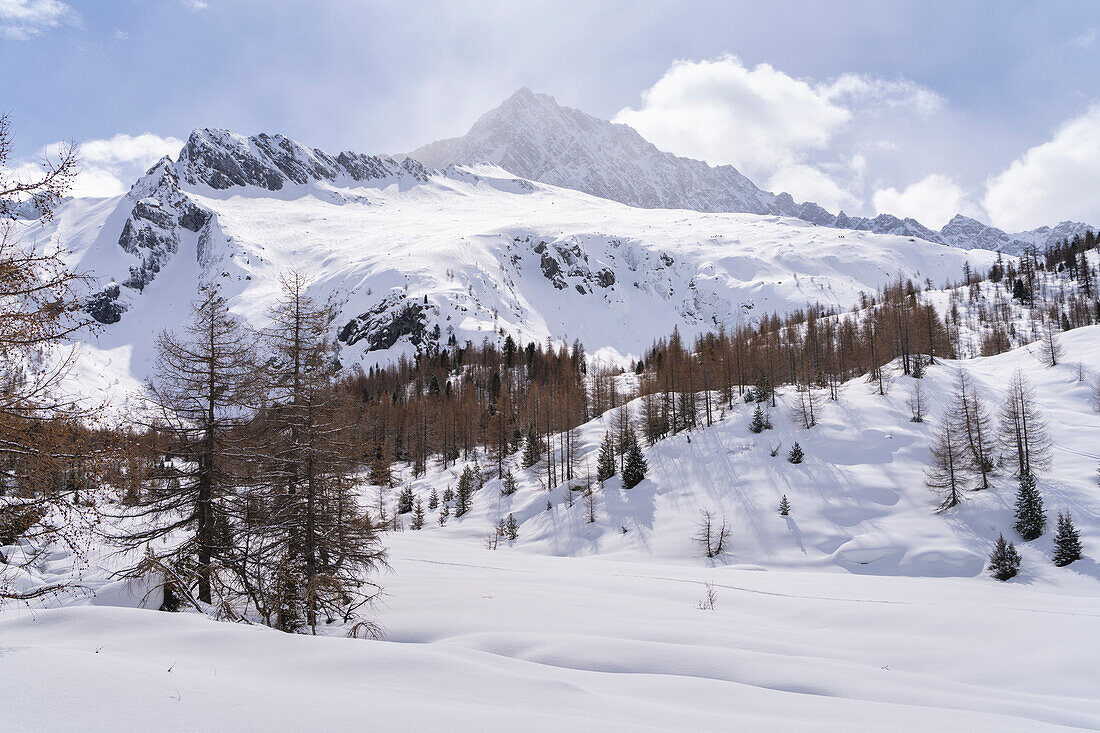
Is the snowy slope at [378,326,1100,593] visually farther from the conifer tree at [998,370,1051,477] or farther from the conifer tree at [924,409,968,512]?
the conifer tree at [998,370,1051,477]

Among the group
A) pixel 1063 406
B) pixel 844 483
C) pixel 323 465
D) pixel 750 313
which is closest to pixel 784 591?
pixel 323 465

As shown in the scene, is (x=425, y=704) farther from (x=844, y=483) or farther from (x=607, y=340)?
(x=607, y=340)

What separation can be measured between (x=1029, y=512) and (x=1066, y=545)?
3565 millimetres

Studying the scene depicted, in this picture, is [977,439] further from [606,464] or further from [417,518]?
[417,518]

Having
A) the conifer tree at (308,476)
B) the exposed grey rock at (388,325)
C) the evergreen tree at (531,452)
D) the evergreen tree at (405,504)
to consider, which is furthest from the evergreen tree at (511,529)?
the exposed grey rock at (388,325)

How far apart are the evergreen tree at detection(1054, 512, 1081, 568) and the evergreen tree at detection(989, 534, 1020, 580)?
76.9 inches

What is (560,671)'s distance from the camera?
7184 mm

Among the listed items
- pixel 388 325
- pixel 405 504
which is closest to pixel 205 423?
pixel 405 504

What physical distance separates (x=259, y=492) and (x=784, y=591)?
67.4 feet

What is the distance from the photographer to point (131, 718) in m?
3.78

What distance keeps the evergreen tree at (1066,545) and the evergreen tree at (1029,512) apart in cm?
203

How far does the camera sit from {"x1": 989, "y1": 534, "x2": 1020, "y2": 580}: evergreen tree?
30.2 meters

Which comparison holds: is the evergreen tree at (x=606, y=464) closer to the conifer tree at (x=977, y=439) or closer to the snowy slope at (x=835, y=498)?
the snowy slope at (x=835, y=498)

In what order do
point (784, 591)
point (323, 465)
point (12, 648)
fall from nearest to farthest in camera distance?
point (12, 648), point (323, 465), point (784, 591)
